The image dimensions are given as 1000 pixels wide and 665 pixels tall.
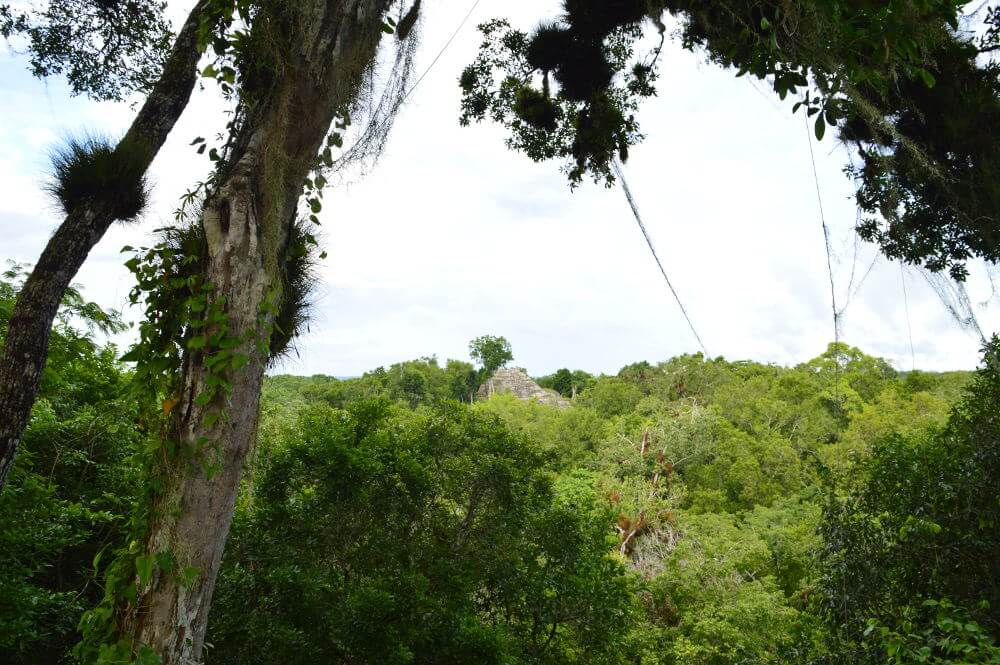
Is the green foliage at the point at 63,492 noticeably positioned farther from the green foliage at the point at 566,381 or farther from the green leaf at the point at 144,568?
the green foliage at the point at 566,381

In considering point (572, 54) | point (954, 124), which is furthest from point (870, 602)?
point (572, 54)

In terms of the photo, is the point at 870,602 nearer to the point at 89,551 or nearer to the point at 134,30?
the point at 134,30

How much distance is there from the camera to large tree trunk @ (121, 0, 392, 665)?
65.6 inches

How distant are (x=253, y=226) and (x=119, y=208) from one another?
1.29m

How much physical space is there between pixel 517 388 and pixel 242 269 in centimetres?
5155

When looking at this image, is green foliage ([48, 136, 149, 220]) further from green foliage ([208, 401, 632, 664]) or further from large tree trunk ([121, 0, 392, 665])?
green foliage ([208, 401, 632, 664])

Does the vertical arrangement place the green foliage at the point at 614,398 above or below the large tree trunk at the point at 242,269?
above

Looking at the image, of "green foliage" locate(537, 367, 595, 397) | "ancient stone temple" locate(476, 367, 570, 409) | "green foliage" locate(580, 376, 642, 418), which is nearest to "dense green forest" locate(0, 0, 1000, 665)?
"green foliage" locate(580, 376, 642, 418)

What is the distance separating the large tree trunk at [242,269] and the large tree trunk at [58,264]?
824 mm

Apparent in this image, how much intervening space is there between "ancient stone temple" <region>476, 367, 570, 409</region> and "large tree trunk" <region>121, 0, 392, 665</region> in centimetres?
4705

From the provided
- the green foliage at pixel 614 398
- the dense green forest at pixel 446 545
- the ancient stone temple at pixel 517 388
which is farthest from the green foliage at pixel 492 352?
the dense green forest at pixel 446 545

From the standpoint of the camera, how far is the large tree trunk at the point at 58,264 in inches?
94.0

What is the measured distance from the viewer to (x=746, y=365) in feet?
117

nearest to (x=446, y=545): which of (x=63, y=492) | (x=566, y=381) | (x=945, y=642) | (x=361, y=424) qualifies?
(x=361, y=424)
